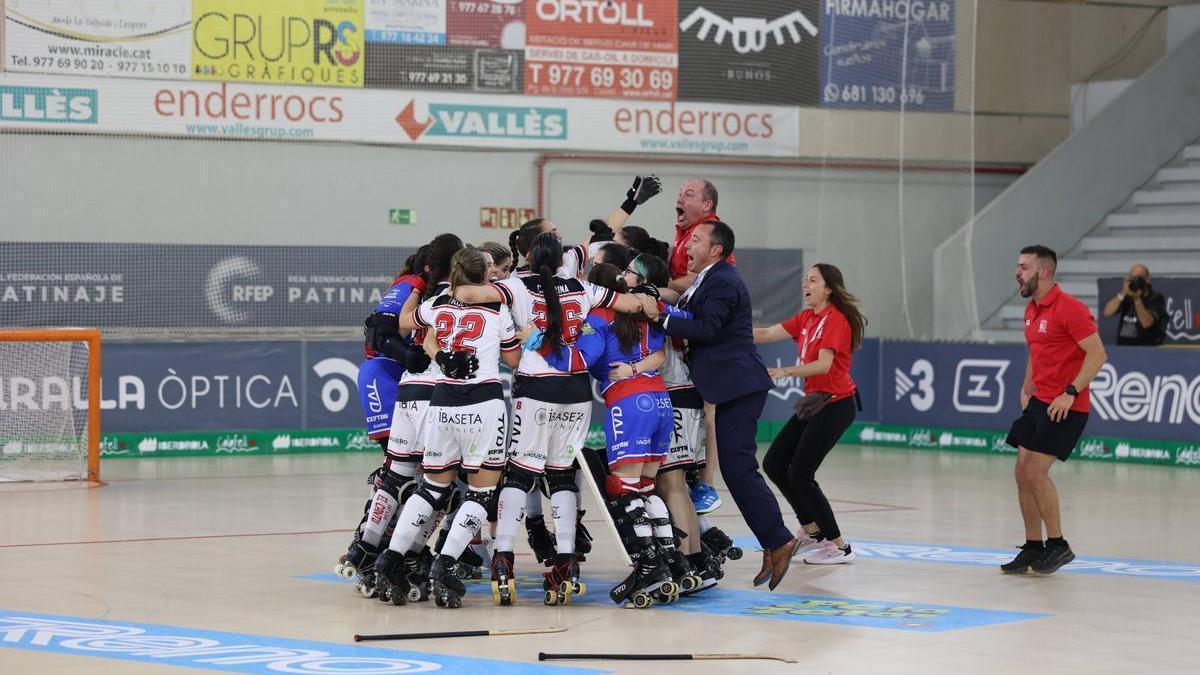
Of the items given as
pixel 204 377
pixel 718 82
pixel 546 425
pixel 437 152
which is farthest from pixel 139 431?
pixel 546 425

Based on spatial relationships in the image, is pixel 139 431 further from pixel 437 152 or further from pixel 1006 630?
pixel 1006 630

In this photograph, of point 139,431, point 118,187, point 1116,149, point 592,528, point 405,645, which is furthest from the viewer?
point 1116,149

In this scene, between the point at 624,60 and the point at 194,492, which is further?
the point at 624,60

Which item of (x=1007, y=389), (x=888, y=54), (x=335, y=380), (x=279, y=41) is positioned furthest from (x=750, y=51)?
(x=335, y=380)

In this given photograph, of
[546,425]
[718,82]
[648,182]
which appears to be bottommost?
[546,425]

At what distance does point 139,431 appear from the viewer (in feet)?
65.3

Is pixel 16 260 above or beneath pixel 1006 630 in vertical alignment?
above

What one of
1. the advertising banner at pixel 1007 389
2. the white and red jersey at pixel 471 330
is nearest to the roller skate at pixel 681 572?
the white and red jersey at pixel 471 330

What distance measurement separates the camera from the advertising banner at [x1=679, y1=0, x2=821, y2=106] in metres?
24.2

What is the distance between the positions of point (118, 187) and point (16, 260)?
1.52 meters

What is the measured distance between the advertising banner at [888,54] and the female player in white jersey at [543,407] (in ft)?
48.6

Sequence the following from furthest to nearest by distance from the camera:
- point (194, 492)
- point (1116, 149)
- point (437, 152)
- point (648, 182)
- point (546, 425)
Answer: point (1116, 149) < point (437, 152) < point (194, 492) < point (648, 182) < point (546, 425)

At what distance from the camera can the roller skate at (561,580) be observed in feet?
Result: 32.5

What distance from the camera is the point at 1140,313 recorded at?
67.7ft
